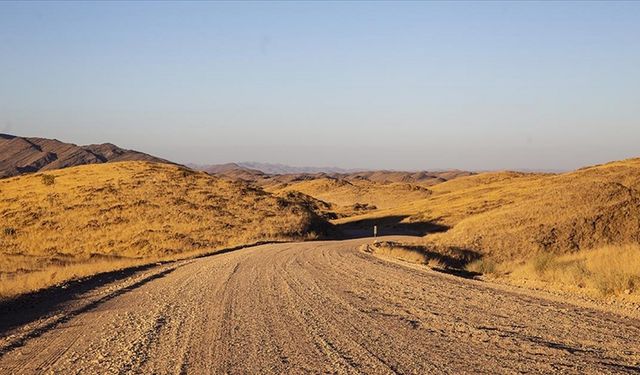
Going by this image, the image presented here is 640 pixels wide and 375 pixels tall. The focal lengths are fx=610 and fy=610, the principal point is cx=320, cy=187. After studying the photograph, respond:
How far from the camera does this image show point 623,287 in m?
15.3

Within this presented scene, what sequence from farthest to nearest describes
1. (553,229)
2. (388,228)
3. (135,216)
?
(388,228) < (135,216) < (553,229)

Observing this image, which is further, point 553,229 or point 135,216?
point 135,216

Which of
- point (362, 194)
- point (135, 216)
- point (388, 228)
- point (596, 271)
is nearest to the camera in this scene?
point (596, 271)

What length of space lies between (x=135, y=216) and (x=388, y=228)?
22.5 meters

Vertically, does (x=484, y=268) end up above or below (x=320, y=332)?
below

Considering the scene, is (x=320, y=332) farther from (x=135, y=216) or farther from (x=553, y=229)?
(x=135, y=216)

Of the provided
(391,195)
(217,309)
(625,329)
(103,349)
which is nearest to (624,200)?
(625,329)

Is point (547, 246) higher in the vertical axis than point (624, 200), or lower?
lower

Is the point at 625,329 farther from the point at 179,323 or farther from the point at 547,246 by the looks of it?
the point at 547,246

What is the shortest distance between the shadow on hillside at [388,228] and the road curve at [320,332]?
34.8m

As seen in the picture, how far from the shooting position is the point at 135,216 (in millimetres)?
49938

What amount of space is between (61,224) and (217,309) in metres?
40.4

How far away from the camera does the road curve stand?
8258 mm

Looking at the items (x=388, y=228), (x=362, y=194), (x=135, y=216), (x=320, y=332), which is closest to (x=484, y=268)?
(x=320, y=332)
